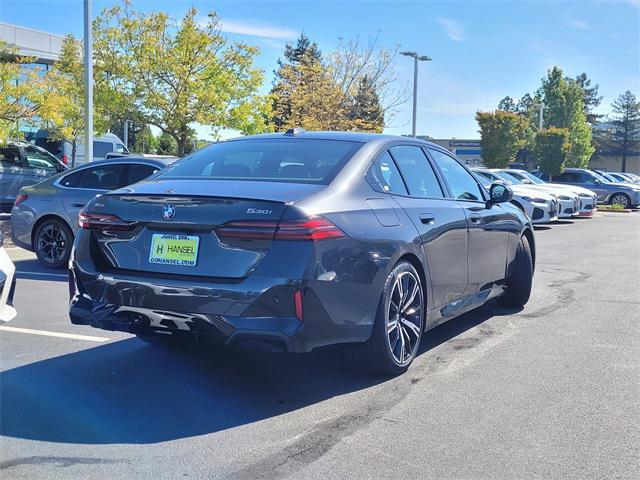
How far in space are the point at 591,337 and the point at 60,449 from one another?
14.5 ft

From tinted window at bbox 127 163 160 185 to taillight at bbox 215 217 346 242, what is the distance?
228 inches

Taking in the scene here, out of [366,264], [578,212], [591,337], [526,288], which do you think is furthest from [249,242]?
[578,212]

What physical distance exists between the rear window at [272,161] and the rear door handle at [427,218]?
69 centimetres

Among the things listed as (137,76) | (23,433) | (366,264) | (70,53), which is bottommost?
(23,433)

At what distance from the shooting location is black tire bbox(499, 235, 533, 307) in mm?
6961

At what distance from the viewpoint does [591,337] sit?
5973 mm

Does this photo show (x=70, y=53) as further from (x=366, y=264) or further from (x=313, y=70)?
(x=366, y=264)

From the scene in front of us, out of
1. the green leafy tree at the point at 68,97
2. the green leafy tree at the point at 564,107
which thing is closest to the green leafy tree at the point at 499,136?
the green leafy tree at the point at 68,97

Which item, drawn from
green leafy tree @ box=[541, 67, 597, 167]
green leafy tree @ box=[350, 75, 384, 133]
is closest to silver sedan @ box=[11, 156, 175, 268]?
green leafy tree @ box=[350, 75, 384, 133]

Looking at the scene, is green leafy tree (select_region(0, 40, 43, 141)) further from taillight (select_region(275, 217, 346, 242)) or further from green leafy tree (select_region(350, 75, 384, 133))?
green leafy tree (select_region(350, 75, 384, 133))

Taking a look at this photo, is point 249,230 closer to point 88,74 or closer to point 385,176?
point 385,176

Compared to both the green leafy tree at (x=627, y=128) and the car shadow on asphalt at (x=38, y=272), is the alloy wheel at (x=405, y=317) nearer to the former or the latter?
the car shadow on asphalt at (x=38, y=272)

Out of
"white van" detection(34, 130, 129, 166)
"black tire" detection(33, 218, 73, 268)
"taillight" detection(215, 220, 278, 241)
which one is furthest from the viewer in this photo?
"white van" detection(34, 130, 129, 166)

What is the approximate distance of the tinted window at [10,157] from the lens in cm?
1558
